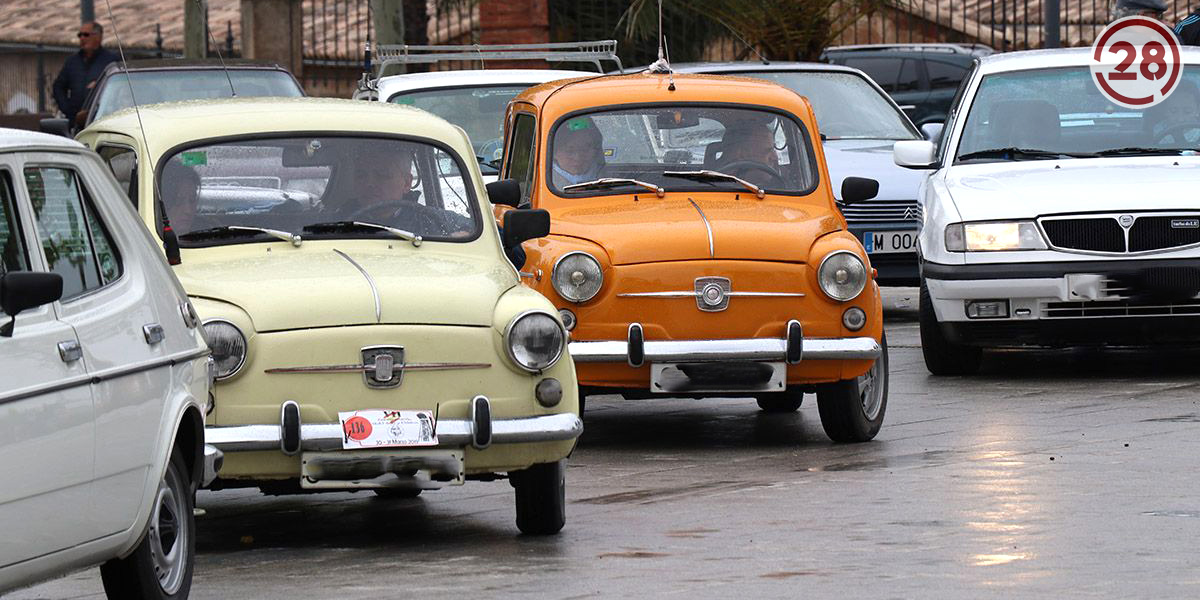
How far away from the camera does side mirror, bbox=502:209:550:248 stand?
979cm

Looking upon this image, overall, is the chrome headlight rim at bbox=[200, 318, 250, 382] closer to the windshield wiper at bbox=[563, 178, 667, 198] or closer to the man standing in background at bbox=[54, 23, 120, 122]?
the windshield wiper at bbox=[563, 178, 667, 198]

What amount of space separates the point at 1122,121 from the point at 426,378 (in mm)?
6997

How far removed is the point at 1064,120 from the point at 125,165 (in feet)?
21.0

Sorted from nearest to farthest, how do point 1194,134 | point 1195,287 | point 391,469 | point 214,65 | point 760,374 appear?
point 391,469 → point 760,374 → point 1195,287 → point 1194,134 → point 214,65

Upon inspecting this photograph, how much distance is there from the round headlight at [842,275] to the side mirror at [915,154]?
312 cm

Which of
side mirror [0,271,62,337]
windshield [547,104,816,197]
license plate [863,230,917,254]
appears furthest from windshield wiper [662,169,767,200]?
side mirror [0,271,62,337]

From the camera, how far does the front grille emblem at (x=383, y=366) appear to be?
8.27 metres

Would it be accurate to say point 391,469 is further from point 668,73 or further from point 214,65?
point 214,65

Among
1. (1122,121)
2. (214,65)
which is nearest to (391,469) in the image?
(1122,121)

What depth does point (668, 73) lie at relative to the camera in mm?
12758

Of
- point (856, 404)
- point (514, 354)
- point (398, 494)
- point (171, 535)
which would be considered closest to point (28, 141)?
point (171, 535)

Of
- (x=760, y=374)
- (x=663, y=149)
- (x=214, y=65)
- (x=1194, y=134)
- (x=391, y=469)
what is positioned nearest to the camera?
(x=391, y=469)

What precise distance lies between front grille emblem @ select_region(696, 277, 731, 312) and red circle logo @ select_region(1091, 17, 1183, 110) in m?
4.35

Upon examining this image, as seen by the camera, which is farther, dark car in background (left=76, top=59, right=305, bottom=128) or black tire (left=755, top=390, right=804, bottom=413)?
dark car in background (left=76, top=59, right=305, bottom=128)
